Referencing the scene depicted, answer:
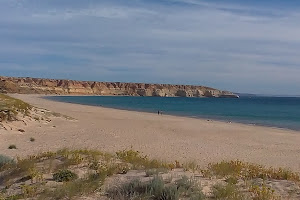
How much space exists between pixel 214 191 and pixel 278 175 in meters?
2.30

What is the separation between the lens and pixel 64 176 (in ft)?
23.9

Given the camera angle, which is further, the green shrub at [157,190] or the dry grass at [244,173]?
the dry grass at [244,173]

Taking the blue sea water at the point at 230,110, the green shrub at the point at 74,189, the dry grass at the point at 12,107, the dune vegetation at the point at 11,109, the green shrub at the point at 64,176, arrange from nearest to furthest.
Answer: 1. the green shrub at the point at 74,189
2. the green shrub at the point at 64,176
3. the dune vegetation at the point at 11,109
4. the dry grass at the point at 12,107
5. the blue sea water at the point at 230,110

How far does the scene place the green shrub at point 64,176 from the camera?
720 centimetres

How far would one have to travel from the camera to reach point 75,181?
686 cm

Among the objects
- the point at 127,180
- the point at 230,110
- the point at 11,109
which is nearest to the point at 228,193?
the point at 127,180

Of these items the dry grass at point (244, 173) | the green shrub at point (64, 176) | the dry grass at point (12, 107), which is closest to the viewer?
the green shrub at point (64, 176)

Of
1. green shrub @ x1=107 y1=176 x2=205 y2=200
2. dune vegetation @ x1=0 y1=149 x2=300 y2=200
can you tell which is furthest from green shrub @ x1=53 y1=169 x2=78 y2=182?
green shrub @ x1=107 y1=176 x2=205 y2=200

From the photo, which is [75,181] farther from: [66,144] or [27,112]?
[27,112]

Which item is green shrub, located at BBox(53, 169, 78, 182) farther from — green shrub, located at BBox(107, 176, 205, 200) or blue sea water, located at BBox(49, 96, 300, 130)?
blue sea water, located at BBox(49, 96, 300, 130)

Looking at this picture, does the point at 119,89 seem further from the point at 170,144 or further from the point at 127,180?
the point at 127,180

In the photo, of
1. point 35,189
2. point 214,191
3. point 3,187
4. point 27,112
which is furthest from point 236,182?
point 27,112

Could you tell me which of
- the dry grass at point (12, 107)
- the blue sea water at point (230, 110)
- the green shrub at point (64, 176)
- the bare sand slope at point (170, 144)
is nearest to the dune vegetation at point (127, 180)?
the green shrub at point (64, 176)

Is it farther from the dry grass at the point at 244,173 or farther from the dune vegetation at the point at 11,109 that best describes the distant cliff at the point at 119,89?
the dry grass at the point at 244,173
